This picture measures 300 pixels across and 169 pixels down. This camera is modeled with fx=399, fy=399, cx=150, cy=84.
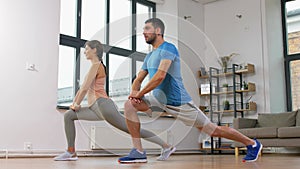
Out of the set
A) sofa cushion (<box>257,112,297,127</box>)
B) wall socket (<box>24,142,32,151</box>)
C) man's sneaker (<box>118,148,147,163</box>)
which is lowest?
wall socket (<box>24,142,32,151</box>)

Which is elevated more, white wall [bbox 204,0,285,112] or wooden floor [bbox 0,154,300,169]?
white wall [bbox 204,0,285,112]

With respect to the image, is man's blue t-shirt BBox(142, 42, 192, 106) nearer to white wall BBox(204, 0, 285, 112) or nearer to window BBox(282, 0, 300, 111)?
white wall BBox(204, 0, 285, 112)

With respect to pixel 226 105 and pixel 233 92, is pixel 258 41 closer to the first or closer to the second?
pixel 233 92

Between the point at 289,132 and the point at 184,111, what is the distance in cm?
305

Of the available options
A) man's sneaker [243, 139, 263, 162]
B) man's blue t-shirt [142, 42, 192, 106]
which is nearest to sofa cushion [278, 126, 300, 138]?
man's sneaker [243, 139, 263, 162]

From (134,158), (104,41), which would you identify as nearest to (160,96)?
(134,158)

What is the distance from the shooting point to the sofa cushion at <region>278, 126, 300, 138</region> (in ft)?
17.4

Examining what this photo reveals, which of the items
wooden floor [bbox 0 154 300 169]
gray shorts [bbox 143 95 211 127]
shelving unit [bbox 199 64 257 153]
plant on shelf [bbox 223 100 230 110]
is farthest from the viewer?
plant on shelf [bbox 223 100 230 110]

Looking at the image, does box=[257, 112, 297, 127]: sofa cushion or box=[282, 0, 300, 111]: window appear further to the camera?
box=[282, 0, 300, 111]: window

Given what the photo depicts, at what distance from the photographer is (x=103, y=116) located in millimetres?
3164

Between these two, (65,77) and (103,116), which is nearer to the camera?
(103,116)

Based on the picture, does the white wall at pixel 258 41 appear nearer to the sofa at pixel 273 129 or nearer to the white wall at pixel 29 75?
the sofa at pixel 273 129

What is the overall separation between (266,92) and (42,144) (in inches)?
149

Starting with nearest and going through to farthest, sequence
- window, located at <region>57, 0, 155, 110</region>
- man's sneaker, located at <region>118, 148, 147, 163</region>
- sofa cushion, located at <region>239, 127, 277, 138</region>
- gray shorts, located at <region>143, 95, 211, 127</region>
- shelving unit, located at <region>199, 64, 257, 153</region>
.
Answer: man's sneaker, located at <region>118, 148, 147, 163</region> < gray shorts, located at <region>143, 95, 211, 127</region> < window, located at <region>57, 0, 155, 110</region> < sofa cushion, located at <region>239, 127, 277, 138</region> < shelving unit, located at <region>199, 64, 257, 153</region>
